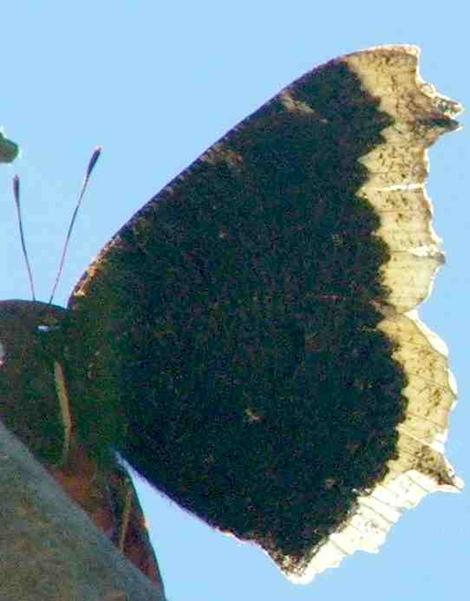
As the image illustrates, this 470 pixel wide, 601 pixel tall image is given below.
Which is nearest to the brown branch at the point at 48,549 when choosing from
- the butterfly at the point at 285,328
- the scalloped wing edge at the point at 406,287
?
the butterfly at the point at 285,328

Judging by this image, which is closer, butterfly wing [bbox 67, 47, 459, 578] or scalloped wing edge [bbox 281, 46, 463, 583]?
scalloped wing edge [bbox 281, 46, 463, 583]

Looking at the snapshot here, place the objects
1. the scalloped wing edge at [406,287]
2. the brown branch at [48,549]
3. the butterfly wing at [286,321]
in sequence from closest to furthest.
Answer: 1. the brown branch at [48,549]
2. the scalloped wing edge at [406,287]
3. the butterfly wing at [286,321]

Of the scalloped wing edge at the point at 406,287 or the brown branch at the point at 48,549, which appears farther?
the scalloped wing edge at the point at 406,287

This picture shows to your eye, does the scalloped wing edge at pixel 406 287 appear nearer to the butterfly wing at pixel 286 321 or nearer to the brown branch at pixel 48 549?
the butterfly wing at pixel 286 321

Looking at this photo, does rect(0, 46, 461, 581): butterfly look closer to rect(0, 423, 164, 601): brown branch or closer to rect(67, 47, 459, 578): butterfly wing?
rect(67, 47, 459, 578): butterfly wing

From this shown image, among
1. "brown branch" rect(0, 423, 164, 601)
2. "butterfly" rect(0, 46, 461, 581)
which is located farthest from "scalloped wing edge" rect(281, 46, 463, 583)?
"brown branch" rect(0, 423, 164, 601)

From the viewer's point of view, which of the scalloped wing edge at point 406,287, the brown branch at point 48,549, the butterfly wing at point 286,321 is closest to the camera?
the brown branch at point 48,549

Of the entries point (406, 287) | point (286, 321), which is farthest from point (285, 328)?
point (406, 287)

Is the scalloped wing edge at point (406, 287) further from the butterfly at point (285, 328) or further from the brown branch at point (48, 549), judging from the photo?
the brown branch at point (48, 549)

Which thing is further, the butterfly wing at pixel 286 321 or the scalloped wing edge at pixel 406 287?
the butterfly wing at pixel 286 321
